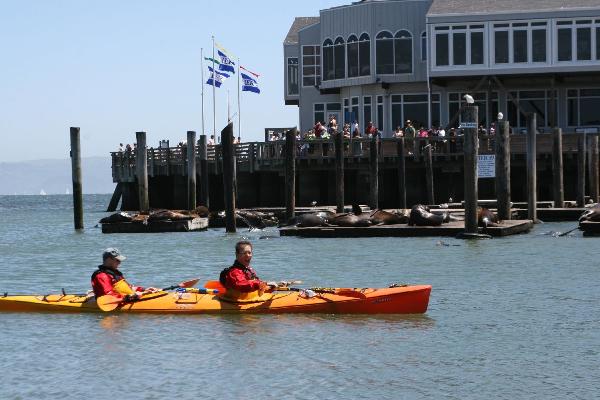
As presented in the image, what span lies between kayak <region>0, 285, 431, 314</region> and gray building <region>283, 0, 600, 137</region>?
34.1m

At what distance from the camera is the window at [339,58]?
62.2 meters

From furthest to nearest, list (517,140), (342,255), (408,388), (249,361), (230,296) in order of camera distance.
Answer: (517,140) → (342,255) → (230,296) → (249,361) → (408,388)

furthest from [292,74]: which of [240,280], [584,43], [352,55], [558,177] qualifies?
[240,280]

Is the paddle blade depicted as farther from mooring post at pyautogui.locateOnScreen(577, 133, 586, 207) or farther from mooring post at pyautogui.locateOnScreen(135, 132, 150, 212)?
mooring post at pyautogui.locateOnScreen(135, 132, 150, 212)

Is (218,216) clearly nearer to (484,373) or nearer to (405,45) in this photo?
(405,45)

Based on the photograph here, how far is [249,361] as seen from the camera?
17.6 meters

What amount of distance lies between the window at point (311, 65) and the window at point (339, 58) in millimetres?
4663

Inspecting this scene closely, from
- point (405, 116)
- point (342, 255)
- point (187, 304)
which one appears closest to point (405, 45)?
point (405, 116)

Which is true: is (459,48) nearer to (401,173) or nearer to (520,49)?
(520,49)

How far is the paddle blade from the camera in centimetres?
2092

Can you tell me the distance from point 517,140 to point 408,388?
35.0 meters

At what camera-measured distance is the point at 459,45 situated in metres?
56.9

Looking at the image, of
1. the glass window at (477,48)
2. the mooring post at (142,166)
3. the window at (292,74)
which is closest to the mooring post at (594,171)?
the glass window at (477,48)

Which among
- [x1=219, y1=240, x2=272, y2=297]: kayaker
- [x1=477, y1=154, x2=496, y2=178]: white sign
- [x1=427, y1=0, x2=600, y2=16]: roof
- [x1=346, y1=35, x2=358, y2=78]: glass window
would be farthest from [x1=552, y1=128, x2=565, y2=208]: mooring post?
[x1=219, y1=240, x2=272, y2=297]: kayaker
